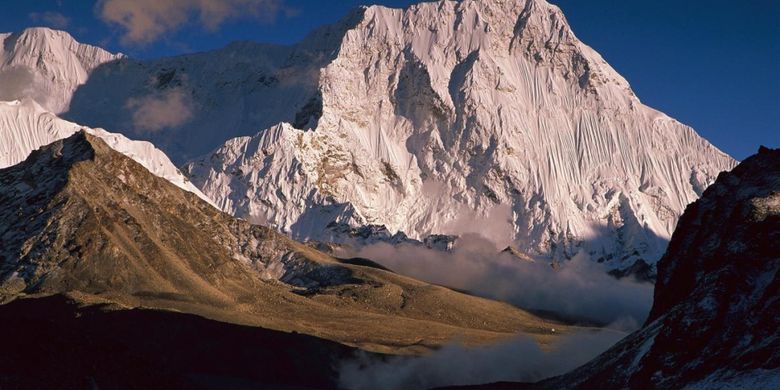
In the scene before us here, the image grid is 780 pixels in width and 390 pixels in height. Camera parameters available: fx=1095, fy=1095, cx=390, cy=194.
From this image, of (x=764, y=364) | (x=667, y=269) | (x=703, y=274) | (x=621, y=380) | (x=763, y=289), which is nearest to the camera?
(x=764, y=364)

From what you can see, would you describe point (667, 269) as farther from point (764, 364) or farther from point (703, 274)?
point (764, 364)

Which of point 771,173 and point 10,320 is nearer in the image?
point 10,320

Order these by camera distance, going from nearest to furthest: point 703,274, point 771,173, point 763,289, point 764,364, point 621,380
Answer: point 764,364 → point 763,289 → point 621,380 → point 703,274 → point 771,173

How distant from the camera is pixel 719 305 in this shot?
413 feet

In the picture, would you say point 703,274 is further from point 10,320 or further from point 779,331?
point 10,320

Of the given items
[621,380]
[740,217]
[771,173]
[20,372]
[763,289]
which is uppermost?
[771,173]

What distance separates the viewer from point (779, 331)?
11312 centimetres

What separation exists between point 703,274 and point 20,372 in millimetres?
86192

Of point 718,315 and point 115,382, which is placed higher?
point 718,315

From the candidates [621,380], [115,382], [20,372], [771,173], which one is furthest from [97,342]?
[771,173]

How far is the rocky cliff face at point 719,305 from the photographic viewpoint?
115 meters

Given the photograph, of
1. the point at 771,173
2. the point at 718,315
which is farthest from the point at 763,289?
the point at 771,173

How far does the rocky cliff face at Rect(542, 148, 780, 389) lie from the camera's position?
115000 mm

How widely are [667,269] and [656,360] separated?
40404 mm
